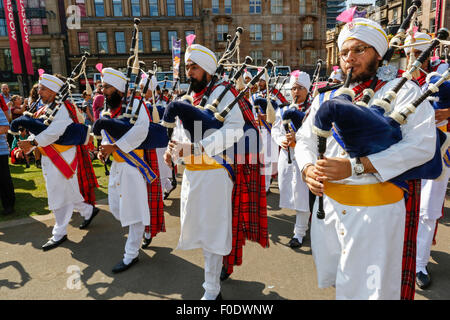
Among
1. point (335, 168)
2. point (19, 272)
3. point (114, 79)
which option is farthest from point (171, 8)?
point (335, 168)

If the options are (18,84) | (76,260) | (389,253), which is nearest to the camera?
(389,253)

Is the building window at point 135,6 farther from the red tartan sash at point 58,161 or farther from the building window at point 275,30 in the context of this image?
the red tartan sash at point 58,161

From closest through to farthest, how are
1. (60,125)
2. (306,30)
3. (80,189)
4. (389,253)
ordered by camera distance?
(389,253) → (60,125) → (80,189) → (306,30)

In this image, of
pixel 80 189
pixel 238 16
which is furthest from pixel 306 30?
pixel 80 189

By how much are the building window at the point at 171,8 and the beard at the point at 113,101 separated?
110 ft

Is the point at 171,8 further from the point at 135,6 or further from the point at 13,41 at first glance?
the point at 13,41

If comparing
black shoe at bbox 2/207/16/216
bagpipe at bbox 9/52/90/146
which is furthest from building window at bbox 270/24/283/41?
black shoe at bbox 2/207/16/216

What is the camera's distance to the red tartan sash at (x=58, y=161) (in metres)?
4.25

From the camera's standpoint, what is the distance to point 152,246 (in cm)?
428

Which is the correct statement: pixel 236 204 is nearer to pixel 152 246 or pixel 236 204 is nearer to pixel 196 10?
pixel 152 246

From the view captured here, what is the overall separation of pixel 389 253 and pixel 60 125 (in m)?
3.93

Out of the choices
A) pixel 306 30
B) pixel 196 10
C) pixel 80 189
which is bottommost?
pixel 80 189

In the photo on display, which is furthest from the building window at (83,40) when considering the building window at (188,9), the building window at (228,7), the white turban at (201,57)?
the white turban at (201,57)

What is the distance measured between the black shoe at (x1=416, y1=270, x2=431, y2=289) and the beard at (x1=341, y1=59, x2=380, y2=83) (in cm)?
224
